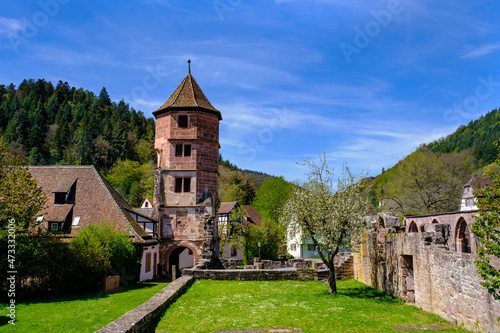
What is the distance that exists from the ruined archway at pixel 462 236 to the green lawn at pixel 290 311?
2114 centimetres

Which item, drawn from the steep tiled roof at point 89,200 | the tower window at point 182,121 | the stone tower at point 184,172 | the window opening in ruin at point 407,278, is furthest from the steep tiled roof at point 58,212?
the window opening in ruin at point 407,278

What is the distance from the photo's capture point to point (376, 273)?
17922 mm

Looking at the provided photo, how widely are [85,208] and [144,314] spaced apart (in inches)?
709

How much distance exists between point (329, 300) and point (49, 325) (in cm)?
970

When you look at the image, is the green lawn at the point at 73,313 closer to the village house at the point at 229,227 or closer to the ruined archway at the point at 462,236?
the village house at the point at 229,227

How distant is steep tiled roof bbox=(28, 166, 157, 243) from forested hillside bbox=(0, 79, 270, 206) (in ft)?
145

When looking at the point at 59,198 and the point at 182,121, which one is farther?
the point at 182,121

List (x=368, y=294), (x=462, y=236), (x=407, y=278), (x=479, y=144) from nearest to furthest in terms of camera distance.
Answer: (x=407, y=278), (x=368, y=294), (x=462, y=236), (x=479, y=144)

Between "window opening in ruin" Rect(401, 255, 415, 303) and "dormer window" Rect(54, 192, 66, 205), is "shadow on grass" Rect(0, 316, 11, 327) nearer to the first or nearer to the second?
"dormer window" Rect(54, 192, 66, 205)

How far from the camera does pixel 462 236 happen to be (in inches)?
1417

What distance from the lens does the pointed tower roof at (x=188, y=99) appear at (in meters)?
→ 30.2

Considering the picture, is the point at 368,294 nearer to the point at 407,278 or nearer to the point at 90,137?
the point at 407,278

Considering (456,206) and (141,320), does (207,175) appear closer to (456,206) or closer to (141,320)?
(141,320)

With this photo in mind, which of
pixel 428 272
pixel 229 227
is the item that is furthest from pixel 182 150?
pixel 229 227
